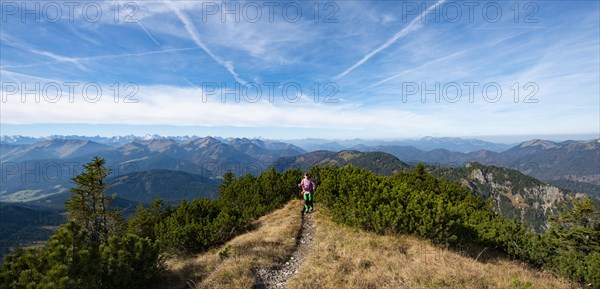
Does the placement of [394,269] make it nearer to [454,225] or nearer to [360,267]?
[360,267]

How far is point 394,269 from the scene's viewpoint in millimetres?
10867

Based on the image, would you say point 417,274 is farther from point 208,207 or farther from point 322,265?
point 208,207

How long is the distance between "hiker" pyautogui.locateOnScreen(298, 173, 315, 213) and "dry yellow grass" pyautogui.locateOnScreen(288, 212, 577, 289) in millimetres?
6579

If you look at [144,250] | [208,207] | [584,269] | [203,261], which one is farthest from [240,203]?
[584,269]

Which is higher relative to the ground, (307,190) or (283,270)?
(307,190)

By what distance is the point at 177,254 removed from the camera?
1688 cm

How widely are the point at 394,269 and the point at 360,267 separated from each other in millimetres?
1252

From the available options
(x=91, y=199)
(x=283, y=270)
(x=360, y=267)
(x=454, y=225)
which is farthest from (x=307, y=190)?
(x=91, y=199)

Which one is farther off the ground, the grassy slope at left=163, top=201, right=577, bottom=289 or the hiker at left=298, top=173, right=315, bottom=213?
the hiker at left=298, top=173, right=315, bottom=213

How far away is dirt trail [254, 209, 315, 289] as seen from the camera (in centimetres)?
1072

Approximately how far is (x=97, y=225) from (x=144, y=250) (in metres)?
27.0

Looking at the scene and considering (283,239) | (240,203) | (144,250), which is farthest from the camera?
(240,203)

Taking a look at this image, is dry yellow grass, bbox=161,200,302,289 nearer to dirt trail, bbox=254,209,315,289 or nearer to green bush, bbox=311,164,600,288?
dirt trail, bbox=254,209,315,289

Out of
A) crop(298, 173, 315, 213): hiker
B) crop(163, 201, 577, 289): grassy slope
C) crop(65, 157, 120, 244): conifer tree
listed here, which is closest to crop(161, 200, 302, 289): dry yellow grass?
crop(163, 201, 577, 289): grassy slope
